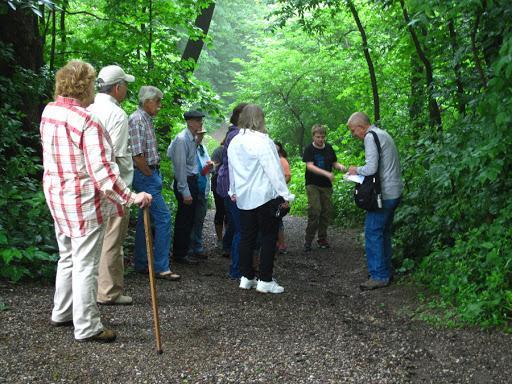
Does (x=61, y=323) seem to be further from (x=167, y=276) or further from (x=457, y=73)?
(x=457, y=73)

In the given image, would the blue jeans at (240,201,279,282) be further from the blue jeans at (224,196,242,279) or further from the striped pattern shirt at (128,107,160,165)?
the striped pattern shirt at (128,107,160,165)

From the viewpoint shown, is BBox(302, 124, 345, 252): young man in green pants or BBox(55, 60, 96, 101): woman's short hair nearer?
BBox(55, 60, 96, 101): woman's short hair

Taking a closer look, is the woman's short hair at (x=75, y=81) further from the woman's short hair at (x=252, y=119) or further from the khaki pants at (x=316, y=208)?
the khaki pants at (x=316, y=208)

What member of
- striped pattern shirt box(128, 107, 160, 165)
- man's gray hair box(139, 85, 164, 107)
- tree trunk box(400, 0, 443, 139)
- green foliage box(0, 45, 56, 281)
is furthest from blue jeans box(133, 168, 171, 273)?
tree trunk box(400, 0, 443, 139)

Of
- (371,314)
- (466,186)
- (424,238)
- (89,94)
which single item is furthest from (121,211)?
(424,238)

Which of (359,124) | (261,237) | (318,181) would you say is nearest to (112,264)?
(261,237)

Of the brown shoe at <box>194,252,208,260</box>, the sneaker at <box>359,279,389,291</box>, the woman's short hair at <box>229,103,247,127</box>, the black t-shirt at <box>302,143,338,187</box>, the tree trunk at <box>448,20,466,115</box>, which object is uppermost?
the tree trunk at <box>448,20,466,115</box>

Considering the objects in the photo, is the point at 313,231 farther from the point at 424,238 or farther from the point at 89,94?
the point at 89,94

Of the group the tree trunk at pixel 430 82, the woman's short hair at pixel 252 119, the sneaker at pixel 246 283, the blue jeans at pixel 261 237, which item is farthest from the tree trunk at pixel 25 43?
the tree trunk at pixel 430 82

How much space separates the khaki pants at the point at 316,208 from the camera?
9.96m

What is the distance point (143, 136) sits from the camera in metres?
6.44

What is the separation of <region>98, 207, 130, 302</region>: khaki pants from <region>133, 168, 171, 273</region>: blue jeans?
0.96m

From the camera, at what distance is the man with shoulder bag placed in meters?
6.55

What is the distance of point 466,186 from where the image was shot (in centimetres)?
625
